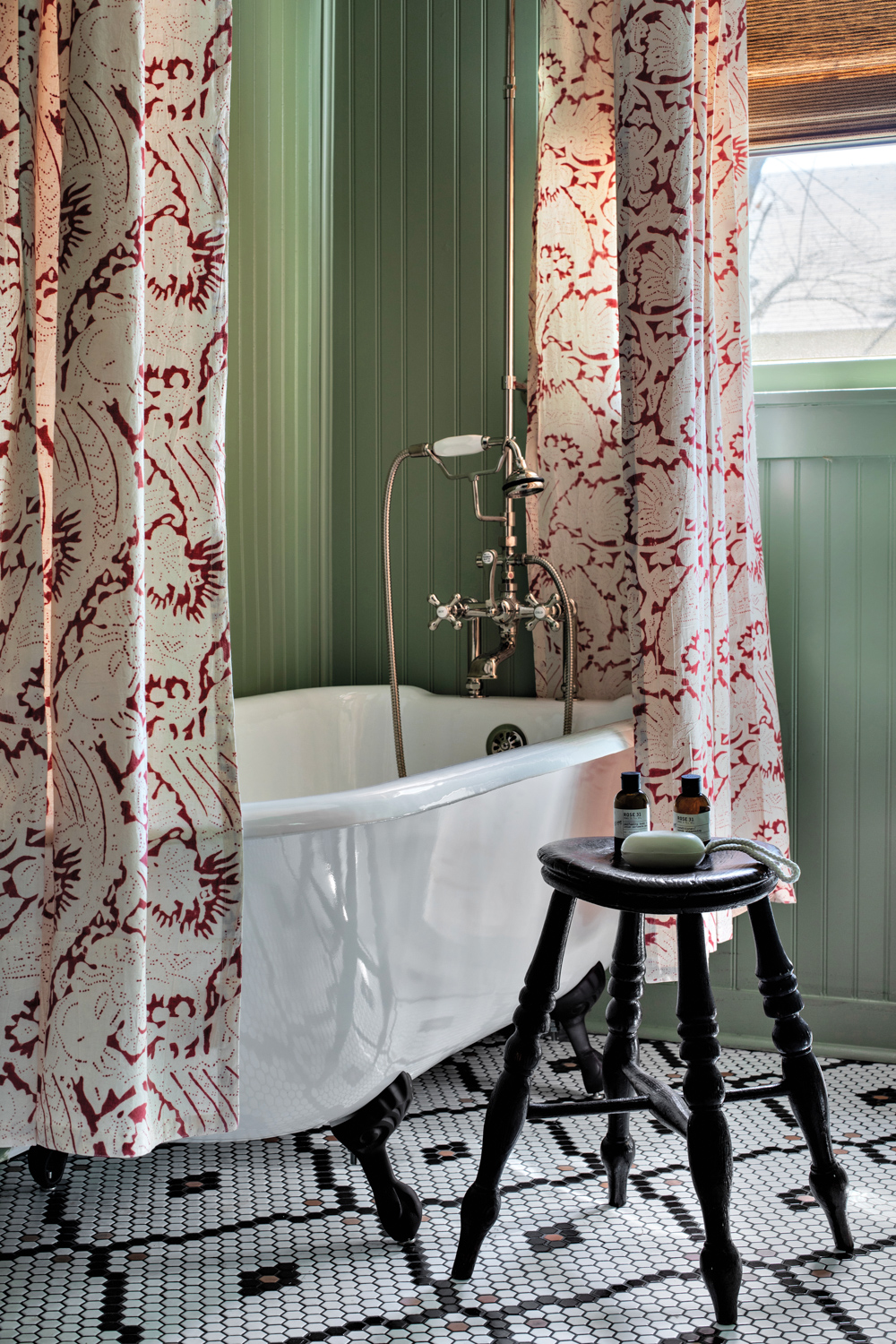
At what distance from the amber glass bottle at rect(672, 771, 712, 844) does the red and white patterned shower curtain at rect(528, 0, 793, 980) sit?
1.40 feet

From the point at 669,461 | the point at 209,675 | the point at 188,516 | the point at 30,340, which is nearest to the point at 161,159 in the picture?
the point at 30,340

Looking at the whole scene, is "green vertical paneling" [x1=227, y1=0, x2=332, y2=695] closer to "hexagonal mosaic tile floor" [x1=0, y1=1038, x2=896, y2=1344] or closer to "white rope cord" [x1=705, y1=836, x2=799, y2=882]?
"hexagonal mosaic tile floor" [x1=0, y1=1038, x2=896, y2=1344]

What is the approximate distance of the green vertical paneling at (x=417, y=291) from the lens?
90.7 inches

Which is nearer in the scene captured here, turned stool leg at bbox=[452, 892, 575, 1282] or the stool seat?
the stool seat

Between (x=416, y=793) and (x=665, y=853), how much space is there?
29cm

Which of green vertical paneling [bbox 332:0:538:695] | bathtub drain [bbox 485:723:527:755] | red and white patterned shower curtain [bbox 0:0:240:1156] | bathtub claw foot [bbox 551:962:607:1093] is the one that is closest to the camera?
red and white patterned shower curtain [bbox 0:0:240:1156]

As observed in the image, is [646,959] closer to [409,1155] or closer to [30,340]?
[409,1155]

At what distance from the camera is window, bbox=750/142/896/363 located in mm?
2164

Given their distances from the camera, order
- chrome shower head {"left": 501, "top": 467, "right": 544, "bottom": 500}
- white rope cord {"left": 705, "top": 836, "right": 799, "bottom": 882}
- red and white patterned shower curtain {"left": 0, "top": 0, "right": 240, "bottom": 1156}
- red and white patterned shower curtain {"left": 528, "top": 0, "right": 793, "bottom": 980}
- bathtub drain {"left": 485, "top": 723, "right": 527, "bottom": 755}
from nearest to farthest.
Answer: red and white patterned shower curtain {"left": 0, "top": 0, "right": 240, "bottom": 1156} → white rope cord {"left": 705, "top": 836, "right": 799, "bottom": 882} → red and white patterned shower curtain {"left": 528, "top": 0, "right": 793, "bottom": 980} → chrome shower head {"left": 501, "top": 467, "right": 544, "bottom": 500} → bathtub drain {"left": 485, "top": 723, "right": 527, "bottom": 755}

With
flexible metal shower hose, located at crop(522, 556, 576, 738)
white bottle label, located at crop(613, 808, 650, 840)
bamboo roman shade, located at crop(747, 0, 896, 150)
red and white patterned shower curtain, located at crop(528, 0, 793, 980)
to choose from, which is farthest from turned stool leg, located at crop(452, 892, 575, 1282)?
bamboo roman shade, located at crop(747, 0, 896, 150)

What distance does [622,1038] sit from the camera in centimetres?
145

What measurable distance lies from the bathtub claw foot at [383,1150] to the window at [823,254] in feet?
5.30

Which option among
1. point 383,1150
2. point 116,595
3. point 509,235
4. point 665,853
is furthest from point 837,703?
point 116,595

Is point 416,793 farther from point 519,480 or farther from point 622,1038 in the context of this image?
point 519,480
